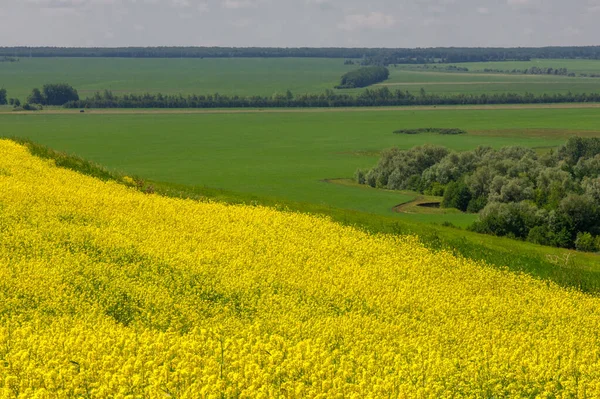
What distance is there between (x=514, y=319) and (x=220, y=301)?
28.3 feet

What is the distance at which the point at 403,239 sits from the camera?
34.8 m

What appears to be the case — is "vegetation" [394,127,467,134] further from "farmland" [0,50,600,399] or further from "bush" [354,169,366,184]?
"farmland" [0,50,600,399]

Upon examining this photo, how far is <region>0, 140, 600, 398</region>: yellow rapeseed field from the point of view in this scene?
14.6 meters

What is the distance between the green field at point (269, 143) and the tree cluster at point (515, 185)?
5552 mm

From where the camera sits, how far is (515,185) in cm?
7644

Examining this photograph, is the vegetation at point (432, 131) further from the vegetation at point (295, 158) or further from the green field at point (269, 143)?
the vegetation at point (295, 158)

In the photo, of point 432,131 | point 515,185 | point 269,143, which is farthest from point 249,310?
point 432,131

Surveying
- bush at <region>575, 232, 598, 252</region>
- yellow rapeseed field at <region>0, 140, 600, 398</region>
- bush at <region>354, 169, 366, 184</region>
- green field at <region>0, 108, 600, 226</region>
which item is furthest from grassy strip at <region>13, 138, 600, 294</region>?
bush at <region>354, 169, 366, 184</region>

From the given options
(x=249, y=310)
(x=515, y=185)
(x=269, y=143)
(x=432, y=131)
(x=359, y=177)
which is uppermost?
(x=249, y=310)

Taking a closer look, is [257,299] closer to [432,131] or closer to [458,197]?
[458,197]

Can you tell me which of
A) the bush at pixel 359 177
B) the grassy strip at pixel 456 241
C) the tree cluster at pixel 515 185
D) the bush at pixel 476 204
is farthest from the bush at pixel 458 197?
the grassy strip at pixel 456 241

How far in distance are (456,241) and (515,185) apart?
140 feet

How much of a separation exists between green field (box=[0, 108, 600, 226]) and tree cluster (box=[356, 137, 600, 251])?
5.55m

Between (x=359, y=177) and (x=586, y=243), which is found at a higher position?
(x=586, y=243)
